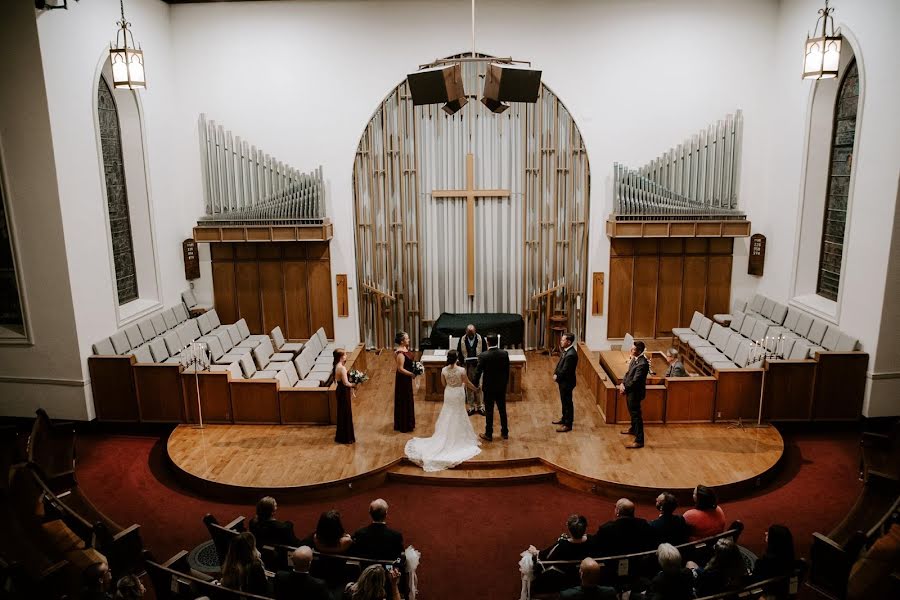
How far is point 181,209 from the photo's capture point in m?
12.2

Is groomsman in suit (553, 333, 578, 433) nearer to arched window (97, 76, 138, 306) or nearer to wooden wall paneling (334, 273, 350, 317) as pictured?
wooden wall paneling (334, 273, 350, 317)

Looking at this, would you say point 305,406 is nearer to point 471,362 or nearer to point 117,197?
point 471,362

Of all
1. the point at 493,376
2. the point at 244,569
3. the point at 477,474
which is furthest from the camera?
the point at 493,376

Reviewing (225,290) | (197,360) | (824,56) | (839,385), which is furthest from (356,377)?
(824,56)

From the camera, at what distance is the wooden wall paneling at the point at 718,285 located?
1245 cm

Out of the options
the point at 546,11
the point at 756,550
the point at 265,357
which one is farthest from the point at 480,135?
the point at 756,550

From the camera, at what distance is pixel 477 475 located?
8.18 meters

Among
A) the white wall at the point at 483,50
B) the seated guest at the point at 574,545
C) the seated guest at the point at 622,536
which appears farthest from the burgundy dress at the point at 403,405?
the white wall at the point at 483,50

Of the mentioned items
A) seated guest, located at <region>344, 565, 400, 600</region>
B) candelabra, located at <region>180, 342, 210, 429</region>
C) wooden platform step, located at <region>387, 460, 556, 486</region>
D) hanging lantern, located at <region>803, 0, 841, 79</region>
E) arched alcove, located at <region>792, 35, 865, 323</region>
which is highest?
hanging lantern, located at <region>803, 0, 841, 79</region>

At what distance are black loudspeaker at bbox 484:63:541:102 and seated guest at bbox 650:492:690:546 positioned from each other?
479 cm

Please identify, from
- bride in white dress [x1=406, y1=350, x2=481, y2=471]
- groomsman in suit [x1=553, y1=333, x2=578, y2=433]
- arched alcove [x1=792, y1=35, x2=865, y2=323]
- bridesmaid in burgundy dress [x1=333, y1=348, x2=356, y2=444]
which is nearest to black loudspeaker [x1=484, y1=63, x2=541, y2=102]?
groomsman in suit [x1=553, y1=333, x2=578, y2=433]

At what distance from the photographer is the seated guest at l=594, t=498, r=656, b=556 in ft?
18.3

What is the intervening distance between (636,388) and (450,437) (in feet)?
7.55

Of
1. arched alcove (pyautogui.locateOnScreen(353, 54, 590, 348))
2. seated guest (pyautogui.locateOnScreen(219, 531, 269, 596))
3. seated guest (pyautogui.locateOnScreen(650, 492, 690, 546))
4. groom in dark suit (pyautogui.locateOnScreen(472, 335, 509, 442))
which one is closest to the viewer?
seated guest (pyautogui.locateOnScreen(219, 531, 269, 596))
